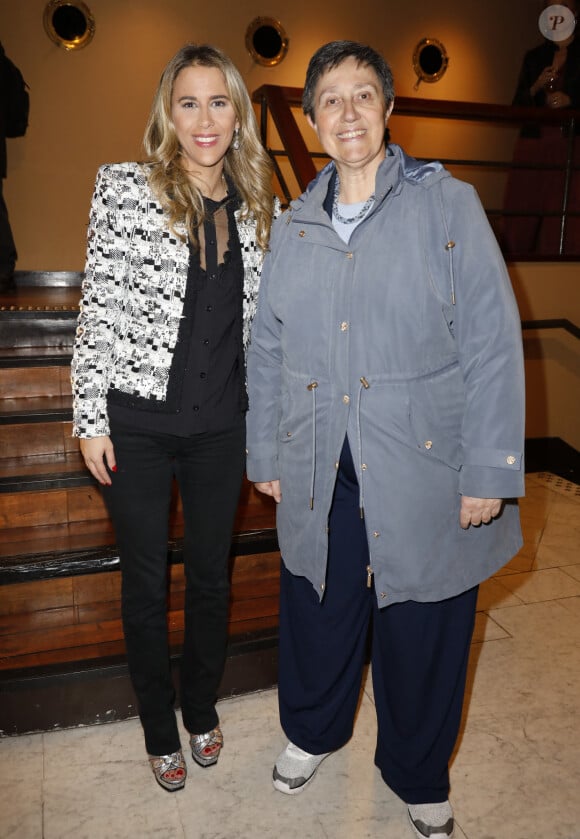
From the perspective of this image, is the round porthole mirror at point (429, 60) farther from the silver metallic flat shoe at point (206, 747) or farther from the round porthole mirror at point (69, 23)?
the silver metallic flat shoe at point (206, 747)

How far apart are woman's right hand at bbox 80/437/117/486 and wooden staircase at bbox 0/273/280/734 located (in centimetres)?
81

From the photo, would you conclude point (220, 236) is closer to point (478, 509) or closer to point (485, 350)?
point (485, 350)

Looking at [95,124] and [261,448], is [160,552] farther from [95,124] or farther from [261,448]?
[95,124]

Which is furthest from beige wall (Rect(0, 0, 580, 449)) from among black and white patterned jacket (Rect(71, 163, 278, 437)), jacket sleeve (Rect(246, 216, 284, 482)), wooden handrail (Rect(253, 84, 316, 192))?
black and white patterned jacket (Rect(71, 163, 278, 437))

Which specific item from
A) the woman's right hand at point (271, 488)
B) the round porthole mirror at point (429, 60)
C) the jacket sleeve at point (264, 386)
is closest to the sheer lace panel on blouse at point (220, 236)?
the jacket sleeve at point (264, 386)

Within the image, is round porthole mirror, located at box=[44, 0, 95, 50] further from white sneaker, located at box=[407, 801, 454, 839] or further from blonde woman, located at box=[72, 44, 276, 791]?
white sneaker, located at box=[407, 801, 454, 839]

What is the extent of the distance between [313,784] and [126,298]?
1.42 meters

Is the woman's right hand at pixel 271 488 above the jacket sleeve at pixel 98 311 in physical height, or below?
below

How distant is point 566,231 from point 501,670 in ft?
11.6

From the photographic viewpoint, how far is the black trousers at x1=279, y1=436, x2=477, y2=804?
1.83 meters

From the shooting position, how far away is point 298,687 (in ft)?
6.88

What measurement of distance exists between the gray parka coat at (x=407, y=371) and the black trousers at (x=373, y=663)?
0.27 ft

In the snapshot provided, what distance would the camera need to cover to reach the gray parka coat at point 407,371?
1.60m

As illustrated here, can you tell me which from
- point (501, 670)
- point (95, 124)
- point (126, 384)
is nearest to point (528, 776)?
point (501, 670)
